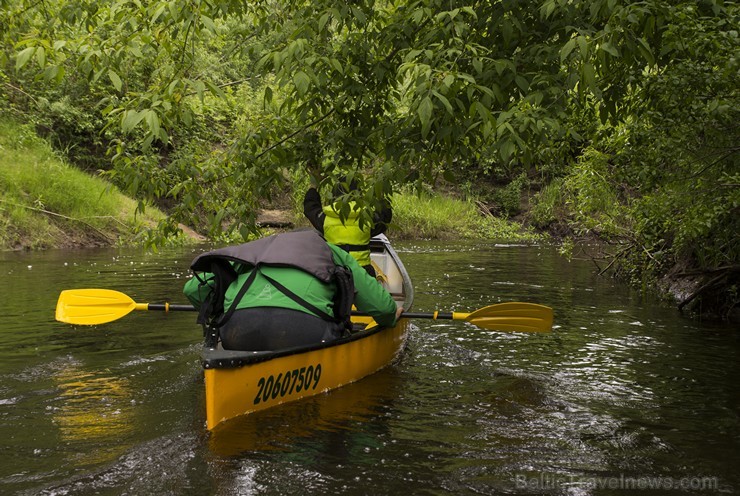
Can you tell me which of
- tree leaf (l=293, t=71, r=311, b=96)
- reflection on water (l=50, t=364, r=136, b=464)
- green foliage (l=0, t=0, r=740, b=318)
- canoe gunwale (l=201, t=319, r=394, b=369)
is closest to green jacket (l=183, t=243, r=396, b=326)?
canoe gunwale (l=201, t=319, r=394, b=369)

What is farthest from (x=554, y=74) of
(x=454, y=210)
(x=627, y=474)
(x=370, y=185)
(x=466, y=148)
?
(x=454, y=210)

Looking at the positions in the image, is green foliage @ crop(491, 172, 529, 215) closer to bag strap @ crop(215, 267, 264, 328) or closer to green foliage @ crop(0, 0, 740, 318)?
green foliage @ crop(0, 0, 740, 318)

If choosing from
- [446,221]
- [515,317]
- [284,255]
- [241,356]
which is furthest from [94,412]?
[446,221]

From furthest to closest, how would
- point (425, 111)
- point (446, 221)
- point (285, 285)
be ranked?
1. point (446, 221)
2. point (285, 285)
3. point (425, 111)

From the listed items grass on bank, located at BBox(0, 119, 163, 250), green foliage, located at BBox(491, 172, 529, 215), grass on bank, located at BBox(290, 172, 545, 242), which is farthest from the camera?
green foliage, located at BBox(491, 172, 529, 215)

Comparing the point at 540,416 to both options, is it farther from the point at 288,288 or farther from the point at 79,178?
the point at 79,178

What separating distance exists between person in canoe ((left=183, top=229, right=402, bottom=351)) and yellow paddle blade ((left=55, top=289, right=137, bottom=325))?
1762 mm

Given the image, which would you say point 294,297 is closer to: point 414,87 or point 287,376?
point 287,376

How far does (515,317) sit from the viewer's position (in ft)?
23.0

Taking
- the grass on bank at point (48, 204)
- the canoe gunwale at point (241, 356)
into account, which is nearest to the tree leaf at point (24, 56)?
the canoe gunwale at point (241, 356)

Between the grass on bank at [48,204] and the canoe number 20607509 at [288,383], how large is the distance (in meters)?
13.4

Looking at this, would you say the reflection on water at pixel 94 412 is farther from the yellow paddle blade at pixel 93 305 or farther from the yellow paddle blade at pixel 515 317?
the yellow paddle blade at pixel 515 317

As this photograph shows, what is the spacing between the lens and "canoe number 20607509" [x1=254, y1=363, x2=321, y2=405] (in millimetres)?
5020

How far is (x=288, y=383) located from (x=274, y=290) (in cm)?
67
